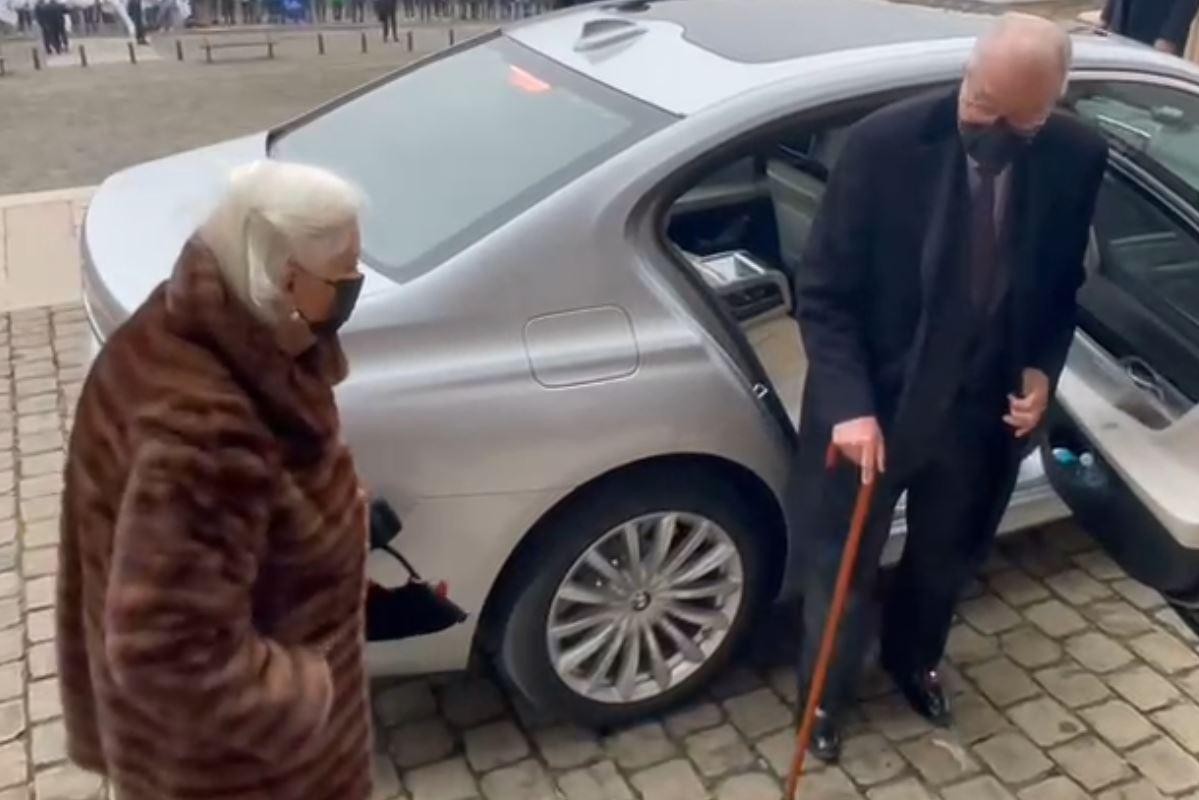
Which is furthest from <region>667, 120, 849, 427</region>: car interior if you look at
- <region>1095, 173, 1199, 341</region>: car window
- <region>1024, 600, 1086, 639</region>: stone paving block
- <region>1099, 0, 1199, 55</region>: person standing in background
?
<region>1099, 0, 1199, 55</region>: person standing in background

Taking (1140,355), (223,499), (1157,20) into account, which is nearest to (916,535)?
(1140,355)

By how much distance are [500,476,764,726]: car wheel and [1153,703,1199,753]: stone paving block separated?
1.16 metres

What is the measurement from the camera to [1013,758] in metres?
3.39

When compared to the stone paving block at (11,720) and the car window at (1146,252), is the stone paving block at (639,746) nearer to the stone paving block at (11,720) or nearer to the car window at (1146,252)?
the stone paving block at (11,720)

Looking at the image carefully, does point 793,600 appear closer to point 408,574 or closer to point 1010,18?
point 408,574

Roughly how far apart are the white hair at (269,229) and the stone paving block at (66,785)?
1934 mm

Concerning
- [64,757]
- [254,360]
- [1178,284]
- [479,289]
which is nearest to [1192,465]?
[1178,284]

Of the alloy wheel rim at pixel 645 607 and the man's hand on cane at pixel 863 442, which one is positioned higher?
the man's hand on cane at pixel 863 442

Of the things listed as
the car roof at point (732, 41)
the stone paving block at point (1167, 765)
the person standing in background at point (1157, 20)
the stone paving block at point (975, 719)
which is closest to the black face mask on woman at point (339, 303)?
the car roof at point (732, 41)

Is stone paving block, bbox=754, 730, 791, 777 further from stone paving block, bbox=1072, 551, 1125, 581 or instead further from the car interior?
stone paving block, bbox=1072, 551, 1125, 581

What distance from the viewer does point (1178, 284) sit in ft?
12.4

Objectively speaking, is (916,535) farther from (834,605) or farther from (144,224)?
(144,224)

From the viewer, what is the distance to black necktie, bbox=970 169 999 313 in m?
2.77

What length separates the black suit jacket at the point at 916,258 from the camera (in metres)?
2.75
